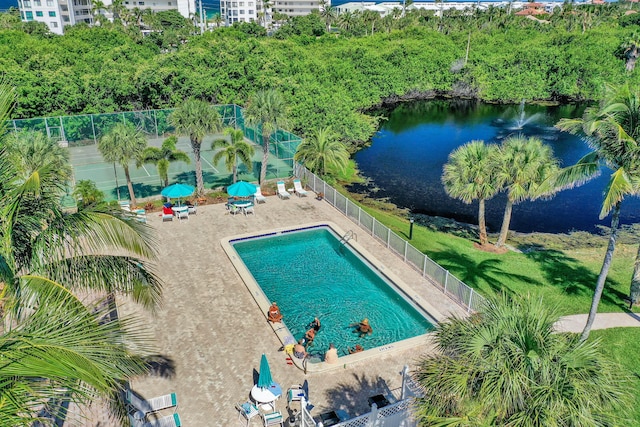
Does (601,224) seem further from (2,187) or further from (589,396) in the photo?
(2,187)

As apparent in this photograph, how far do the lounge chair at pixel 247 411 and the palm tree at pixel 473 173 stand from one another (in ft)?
47.6

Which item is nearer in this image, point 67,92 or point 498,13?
point 67,92

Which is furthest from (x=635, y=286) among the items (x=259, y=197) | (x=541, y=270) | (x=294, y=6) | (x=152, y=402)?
(x=294, y=6)

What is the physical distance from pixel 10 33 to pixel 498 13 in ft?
326

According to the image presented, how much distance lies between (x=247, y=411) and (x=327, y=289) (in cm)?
818

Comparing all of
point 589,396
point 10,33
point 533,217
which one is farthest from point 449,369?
point 10,33

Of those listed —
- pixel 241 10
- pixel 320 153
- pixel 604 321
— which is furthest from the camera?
pixel 241 10

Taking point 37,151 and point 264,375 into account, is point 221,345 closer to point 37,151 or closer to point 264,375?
point 264,375

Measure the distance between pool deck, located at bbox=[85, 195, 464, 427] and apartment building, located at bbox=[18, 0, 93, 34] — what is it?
124549 millimetres

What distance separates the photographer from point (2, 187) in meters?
7.87

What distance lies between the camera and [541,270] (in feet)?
74.4

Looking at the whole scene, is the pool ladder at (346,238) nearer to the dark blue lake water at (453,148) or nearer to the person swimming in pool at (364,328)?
the person swimming in pool at (364,328)

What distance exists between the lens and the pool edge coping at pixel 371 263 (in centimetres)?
1562

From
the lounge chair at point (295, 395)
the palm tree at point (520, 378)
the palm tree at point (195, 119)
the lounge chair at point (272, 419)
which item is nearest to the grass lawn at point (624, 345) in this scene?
the palm tree at point (520, 378)
